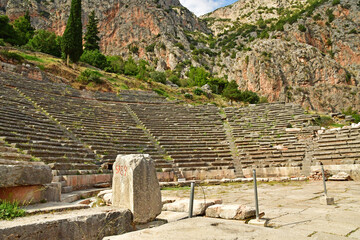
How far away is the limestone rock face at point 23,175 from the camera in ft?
9.73

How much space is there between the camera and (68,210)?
312 cm

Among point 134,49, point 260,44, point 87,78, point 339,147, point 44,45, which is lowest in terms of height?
point 339,147

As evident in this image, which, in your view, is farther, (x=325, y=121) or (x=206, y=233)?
(x=325, y=121)

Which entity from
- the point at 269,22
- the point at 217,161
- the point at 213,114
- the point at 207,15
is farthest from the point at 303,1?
the point at 217,161

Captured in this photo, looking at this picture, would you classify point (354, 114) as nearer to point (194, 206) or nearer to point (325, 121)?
point (325, 121)

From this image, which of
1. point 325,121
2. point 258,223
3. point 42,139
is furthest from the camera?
point 325,121

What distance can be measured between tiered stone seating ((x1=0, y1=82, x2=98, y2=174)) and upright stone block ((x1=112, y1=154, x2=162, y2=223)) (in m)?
5.63

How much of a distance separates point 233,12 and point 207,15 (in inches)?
603

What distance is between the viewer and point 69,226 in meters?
2.61

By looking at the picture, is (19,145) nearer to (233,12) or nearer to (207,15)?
(233,12)

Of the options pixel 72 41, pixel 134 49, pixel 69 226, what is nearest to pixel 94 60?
pixel 72 41

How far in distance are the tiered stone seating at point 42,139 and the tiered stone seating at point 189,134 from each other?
15.8ft

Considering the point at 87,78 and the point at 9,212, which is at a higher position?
the point at 87,78

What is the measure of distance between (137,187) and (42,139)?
877 centimetres
